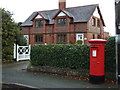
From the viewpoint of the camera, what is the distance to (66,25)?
27.4m

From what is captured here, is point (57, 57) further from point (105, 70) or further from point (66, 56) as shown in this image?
point (105, 70)

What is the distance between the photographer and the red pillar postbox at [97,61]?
6.20 m

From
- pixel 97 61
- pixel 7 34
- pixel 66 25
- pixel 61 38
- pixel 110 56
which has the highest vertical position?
pixel 66 25

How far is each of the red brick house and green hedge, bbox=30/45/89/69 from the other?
17.1 metres

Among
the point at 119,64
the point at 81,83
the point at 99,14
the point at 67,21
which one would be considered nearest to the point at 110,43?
the point at 119,64

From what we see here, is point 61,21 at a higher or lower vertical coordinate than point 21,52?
higher

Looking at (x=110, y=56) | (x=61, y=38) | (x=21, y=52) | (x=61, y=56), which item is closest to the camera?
(x=110, y=56)

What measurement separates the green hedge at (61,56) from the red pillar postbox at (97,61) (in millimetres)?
896

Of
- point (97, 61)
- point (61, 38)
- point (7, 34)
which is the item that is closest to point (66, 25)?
point (61, 38)

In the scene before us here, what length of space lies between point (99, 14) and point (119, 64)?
1000 inches

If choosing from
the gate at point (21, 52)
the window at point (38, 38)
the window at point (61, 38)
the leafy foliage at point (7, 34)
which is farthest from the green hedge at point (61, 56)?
the window at point (38, 38)

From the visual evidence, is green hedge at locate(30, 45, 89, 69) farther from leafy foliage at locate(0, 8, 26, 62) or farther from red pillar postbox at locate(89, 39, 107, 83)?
leafy foliage at locate(0, 8, 26, 62)

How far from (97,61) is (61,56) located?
2335mm

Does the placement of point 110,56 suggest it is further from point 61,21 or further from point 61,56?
point 61,21
